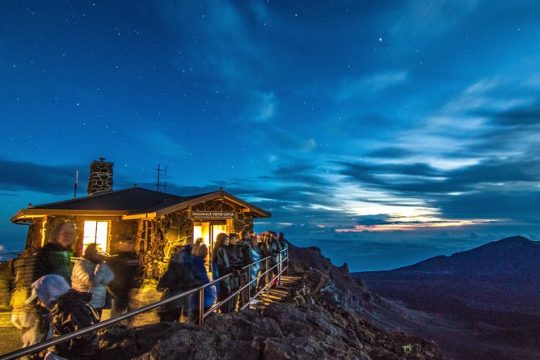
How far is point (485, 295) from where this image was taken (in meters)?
67.4

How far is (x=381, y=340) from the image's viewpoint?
30.8 feet

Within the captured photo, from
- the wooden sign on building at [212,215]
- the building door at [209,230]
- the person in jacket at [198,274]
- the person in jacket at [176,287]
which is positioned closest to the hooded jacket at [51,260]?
the person in jacket at [176,287]

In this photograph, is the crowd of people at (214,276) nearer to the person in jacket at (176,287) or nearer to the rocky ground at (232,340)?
the person in jacket at (176,287)

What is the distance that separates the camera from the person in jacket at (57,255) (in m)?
4.03

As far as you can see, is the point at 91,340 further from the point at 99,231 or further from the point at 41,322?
the point at 99,231

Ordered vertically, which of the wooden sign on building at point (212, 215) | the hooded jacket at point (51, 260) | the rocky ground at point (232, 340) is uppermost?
the wooden sign on building at point (212, 215)

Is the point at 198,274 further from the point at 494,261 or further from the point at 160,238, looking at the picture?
the point at 494,261

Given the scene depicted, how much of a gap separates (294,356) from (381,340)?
6943 mm

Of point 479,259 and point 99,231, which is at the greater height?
point 99,231

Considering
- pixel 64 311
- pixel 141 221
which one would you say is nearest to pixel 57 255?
pixel 64 311

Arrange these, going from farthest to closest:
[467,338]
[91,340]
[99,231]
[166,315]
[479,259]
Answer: [479,259] < [467,338] < [99,231] < [166,315] < [91,340]

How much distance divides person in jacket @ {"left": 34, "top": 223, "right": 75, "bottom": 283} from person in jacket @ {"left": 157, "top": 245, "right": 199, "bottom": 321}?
147cm

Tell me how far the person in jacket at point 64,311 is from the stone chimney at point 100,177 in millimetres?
14611

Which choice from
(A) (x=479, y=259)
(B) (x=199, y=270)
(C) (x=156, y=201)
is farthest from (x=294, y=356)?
(A) (x=479, y=259)
